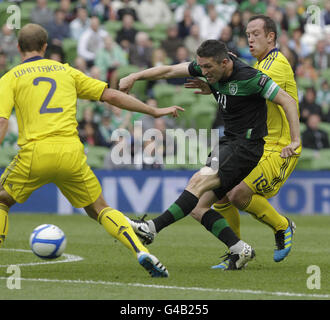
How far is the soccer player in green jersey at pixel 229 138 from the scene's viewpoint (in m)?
7.23

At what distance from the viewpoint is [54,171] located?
22.4ft

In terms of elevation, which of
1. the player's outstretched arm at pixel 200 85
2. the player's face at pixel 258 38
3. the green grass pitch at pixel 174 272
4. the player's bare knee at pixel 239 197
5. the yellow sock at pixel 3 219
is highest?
the player's face at pixel 258 38

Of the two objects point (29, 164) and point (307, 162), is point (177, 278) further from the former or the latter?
point (307, 162)

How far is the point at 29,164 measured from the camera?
22.4ft

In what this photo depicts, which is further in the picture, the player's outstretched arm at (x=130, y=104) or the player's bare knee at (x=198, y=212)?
the player's bare knee at (x=198, y=212)

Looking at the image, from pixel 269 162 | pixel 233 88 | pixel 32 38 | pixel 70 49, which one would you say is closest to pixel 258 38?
pixel 233 88

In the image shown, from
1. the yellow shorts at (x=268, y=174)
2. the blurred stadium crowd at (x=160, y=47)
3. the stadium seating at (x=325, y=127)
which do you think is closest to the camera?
the yellow shorts at (x=268, y=174)

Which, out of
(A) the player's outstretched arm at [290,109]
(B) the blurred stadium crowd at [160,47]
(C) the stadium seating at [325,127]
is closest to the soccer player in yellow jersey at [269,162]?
(A) the player's outstretched arm at [290,109]

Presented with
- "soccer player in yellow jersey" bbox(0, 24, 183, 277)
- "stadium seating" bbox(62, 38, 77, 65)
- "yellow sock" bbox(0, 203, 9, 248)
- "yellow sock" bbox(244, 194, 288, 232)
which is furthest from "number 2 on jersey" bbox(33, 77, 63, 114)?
"stadium seating" bbox(62, 38, 77, 65)

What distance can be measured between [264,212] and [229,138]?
95cm

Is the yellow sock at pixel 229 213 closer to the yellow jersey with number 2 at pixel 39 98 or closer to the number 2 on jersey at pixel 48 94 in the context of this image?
the yellow jersey with number 2 at pixel 39 98

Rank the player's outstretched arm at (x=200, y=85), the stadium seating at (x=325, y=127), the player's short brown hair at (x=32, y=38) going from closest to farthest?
1. the player's short brown hair at (x=32, y=38)
2. the player's outstretched arm at (x=200, y=85)
3. the stadium seating at (x=325, y=127)

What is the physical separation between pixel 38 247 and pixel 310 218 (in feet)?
26.1
